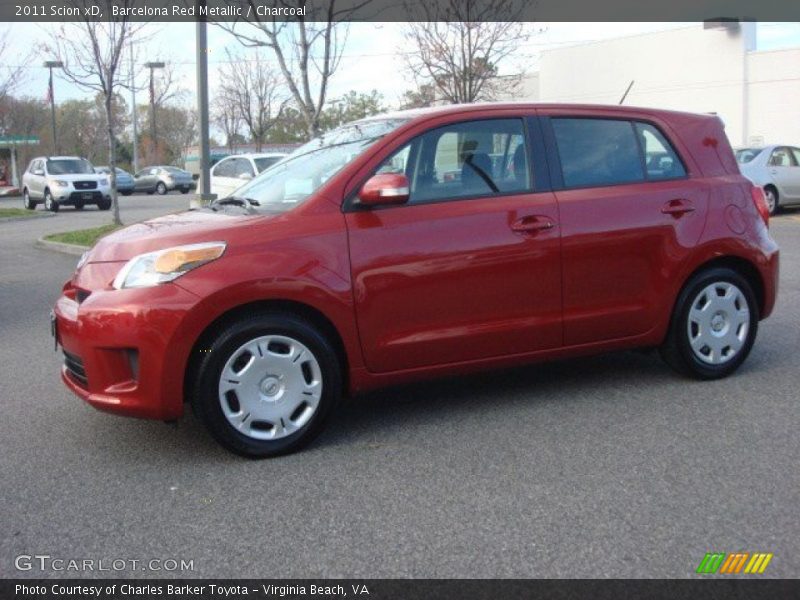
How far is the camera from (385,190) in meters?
4.54

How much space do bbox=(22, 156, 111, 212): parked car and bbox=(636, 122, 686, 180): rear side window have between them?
83.1ft

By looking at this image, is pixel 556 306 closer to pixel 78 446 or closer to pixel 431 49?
pixel 78 446

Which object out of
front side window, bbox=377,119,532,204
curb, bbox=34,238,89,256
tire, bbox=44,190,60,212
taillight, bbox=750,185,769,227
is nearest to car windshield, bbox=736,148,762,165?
curb, bbox=34,238,89,256

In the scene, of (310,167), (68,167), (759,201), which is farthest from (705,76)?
(310,167)

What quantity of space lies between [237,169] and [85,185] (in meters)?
11.8

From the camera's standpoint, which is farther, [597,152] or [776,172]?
[776,172]

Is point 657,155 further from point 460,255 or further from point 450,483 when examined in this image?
point 450,483

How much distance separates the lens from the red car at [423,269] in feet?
14.2

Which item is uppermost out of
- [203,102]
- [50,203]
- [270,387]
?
[203,102]

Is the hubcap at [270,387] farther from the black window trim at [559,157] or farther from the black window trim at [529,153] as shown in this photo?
the black window trim at [559,157]

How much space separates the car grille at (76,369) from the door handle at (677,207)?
337 cm

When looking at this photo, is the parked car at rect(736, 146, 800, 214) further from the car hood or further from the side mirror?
the car hood

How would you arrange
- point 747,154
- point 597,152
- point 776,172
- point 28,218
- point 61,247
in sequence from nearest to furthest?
1. point 597,152
2. point 61,247
3. point 776,172
4. point 747,154
5. point 28,218
